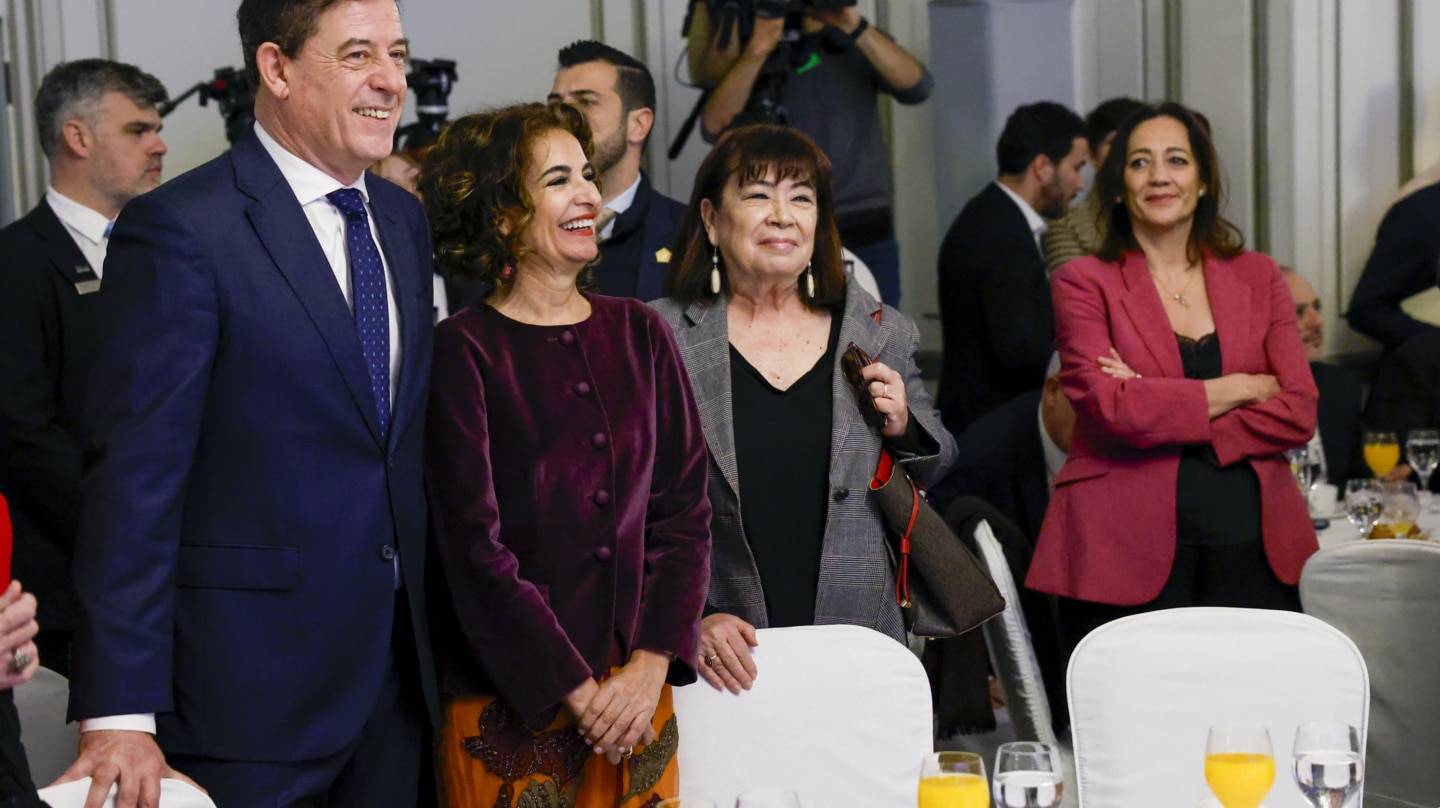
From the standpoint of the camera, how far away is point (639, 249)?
3395 mm

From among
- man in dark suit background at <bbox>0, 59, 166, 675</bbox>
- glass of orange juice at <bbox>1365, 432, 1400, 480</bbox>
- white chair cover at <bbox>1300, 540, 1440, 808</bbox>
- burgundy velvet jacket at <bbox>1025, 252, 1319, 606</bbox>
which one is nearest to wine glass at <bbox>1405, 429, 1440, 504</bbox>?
glass of orange juice at <bbox>1365, 432, 1400, 480</bbox>

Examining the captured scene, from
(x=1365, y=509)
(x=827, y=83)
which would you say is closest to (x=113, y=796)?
(x=1365, y=509)

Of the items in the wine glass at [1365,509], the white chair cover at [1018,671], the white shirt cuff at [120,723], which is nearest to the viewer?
the white shirt cuff at [120,723]

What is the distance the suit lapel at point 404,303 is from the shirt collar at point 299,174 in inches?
3.4

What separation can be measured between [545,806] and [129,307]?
0.77 m

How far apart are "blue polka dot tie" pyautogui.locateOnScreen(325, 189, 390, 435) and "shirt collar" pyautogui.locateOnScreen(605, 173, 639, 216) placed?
1601mm

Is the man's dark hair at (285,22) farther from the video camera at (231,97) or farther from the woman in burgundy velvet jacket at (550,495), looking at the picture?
the video camera at (231,97)

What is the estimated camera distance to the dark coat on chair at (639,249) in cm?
330

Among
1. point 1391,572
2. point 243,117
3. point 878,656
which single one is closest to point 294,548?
point 878,656

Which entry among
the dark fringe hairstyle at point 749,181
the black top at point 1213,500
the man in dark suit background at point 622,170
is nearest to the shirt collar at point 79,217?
the man in dark suit background at point 622,170

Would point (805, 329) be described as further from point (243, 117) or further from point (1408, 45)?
point (1408, 45)

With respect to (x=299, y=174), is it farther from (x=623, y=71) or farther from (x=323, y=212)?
(x=623, y=71)

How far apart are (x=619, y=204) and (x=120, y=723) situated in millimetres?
2039

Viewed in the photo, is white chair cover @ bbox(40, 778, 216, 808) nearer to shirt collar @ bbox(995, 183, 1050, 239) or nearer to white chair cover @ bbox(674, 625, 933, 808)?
white chair cover @ bbox(674, 625, 933, 808)
